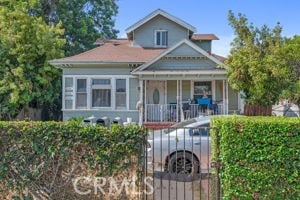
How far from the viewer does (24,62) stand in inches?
832

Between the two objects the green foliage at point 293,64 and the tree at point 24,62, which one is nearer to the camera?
the green foliage at point 293,64

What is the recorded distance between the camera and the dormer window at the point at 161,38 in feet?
76.0

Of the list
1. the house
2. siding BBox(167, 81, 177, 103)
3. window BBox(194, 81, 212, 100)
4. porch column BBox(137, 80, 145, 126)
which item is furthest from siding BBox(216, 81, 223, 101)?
porch column BBox(137, 80, 145, 126)

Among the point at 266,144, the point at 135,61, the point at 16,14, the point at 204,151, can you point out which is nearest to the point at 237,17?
the point at 135,61

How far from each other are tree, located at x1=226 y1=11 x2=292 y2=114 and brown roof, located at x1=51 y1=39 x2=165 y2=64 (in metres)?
5.07

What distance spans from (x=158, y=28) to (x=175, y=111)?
636 cm

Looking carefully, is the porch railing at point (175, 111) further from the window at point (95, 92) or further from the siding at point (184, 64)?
the siding at point (184, 64)

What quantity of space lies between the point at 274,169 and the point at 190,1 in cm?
1737

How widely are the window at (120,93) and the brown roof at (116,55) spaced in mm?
1342

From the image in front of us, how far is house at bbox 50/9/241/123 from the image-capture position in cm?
1931

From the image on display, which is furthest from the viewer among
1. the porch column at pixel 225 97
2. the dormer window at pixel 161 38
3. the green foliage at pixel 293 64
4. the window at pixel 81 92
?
the dormer window at pixel 161 38

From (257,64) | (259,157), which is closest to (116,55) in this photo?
(257,64)

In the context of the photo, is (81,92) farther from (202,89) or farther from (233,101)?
(233,101)

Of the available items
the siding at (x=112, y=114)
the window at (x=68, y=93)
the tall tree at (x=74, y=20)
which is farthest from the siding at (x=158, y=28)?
the tall tree at (x=74, y=20)
